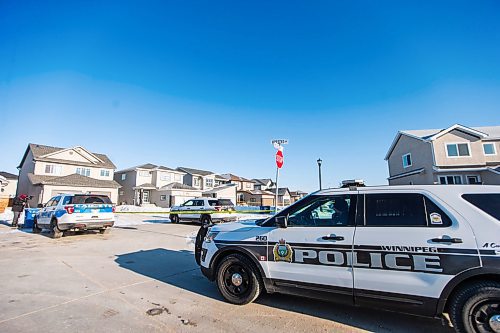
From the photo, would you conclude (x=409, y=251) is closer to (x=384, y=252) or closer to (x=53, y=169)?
(x=384, y=252)

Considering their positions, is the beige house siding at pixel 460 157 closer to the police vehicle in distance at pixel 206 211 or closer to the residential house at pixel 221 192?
the police vehicle in distance at pixel 206 211

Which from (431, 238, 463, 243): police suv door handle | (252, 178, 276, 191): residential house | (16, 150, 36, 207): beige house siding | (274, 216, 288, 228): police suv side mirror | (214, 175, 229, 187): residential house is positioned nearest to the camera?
(431, 238, 463, 243): police suv door handle

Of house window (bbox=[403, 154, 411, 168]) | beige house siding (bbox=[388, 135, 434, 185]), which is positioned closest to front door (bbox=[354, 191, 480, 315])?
beige house siding (bbox=[388, 135, 434, 185])

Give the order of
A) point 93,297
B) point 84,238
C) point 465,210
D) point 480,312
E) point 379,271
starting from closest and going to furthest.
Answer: point 480,312, point 465,210, point 379,271, point 93,297, point 84,238

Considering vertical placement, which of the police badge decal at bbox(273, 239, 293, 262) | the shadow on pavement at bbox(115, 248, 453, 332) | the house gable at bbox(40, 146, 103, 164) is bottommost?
the shadow on pavement at bbox(115, 248, 453, 332)

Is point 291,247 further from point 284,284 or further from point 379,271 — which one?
point 379,271

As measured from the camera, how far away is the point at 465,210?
9.88 ft

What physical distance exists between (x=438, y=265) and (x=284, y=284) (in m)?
1.95

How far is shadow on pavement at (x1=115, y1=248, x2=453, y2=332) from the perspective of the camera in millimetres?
3465

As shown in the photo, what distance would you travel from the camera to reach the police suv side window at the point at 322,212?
3707mm

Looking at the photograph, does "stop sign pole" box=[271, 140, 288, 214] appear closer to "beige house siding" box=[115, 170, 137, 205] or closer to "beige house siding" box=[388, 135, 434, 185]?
"beige house siding" box=[388, 135, 434, 185]

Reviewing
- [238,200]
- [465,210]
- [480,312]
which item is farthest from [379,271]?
[238,200]

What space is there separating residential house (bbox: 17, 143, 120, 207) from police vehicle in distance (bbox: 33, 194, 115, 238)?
2215 centimetres

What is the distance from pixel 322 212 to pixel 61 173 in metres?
39.7
